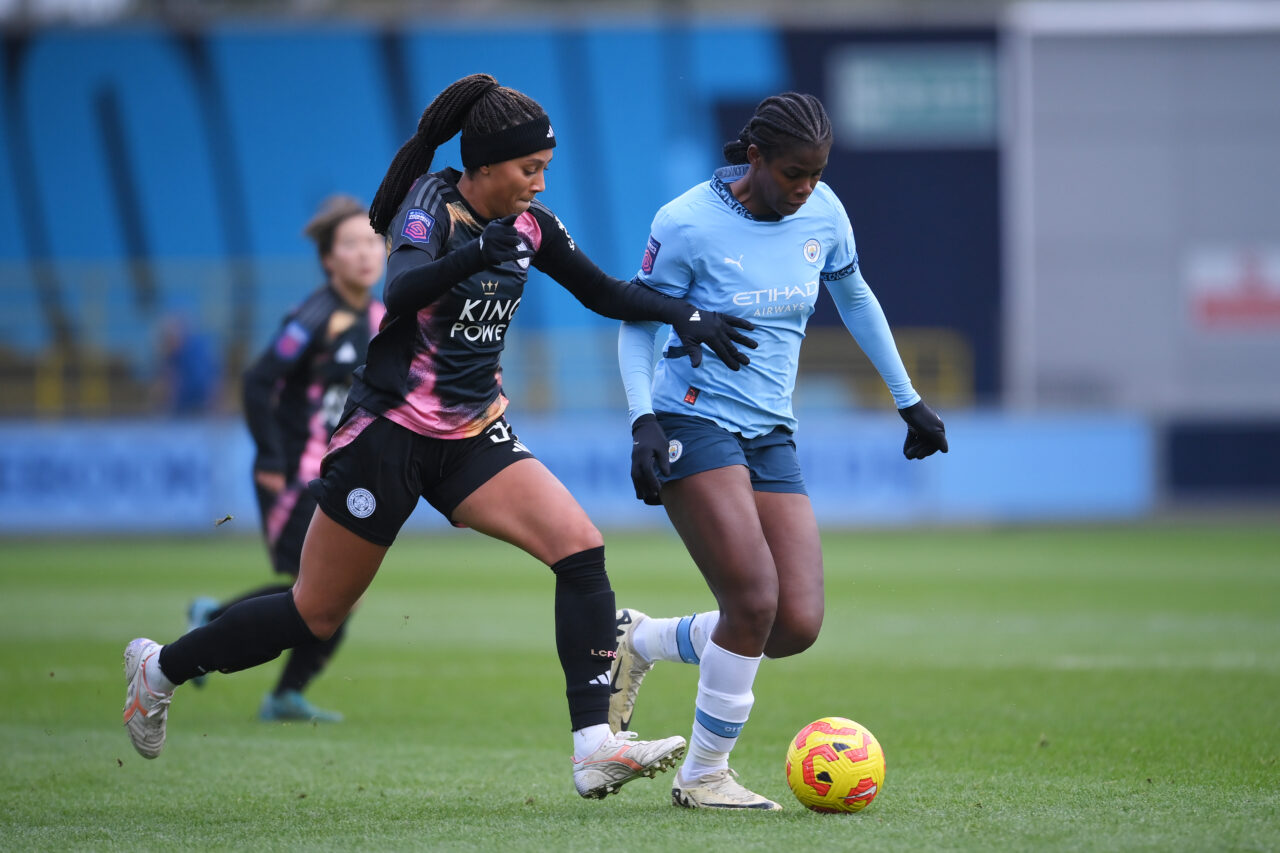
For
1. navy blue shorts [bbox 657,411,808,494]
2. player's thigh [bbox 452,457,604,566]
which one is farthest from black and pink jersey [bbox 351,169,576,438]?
navy blue shorts [bbox 657,411,808,494]

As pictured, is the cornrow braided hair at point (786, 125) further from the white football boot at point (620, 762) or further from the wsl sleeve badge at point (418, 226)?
the white football boot at point (620, 762)

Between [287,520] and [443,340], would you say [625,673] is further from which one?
[287,520]

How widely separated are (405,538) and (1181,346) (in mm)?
15177

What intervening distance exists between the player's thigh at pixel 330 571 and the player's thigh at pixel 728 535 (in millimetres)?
1007

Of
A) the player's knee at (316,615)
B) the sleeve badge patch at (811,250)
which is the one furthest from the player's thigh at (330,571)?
the sleeve badge patch at (811,250)

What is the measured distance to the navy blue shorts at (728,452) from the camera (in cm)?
522

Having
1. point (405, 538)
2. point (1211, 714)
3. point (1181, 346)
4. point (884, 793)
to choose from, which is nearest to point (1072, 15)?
point (1181, 346)

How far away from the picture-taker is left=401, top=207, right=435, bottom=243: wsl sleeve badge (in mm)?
4902

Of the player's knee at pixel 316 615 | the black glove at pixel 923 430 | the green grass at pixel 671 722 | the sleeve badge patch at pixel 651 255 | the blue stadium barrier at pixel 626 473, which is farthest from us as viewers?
the blue stadium barrier at pixel 626 473

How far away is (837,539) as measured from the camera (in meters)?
19.1

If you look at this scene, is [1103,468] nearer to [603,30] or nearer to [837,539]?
[837,539]

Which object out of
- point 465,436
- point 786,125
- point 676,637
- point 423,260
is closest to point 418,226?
point 423,260

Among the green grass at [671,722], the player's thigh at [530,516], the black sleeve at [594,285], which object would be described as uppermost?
the black sleeve at [594,285]

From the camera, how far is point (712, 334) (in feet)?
16.7
